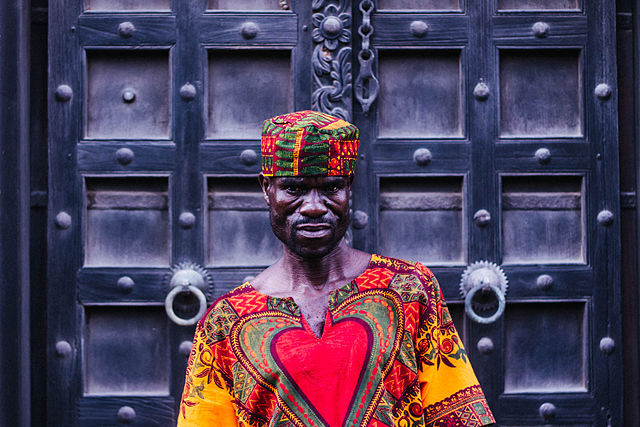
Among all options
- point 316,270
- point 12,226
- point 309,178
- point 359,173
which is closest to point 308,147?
point 309,178

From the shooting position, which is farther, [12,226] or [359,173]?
[359,173]

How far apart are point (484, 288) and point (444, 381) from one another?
0.56 metres

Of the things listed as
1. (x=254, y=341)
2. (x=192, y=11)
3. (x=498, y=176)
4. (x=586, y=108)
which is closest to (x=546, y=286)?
(x=498, y=176)

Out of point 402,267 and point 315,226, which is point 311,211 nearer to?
point 315,226

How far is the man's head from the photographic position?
4.16 feet

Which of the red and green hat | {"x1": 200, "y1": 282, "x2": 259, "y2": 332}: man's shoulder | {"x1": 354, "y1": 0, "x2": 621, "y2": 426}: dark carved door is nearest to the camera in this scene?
the red and green hat

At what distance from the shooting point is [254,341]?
1.34 meters

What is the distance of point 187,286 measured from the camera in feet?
6.09

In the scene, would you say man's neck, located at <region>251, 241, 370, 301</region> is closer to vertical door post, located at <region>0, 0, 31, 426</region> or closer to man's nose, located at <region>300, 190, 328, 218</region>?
man's nose, located at <region>300, 190, 328, 218</region>

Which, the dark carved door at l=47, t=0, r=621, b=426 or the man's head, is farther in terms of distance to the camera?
the dark carved door at l=47, t=0, r=621, b=426

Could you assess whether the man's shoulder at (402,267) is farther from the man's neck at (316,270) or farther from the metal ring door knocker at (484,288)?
the metal ring door knocker at (484,288)

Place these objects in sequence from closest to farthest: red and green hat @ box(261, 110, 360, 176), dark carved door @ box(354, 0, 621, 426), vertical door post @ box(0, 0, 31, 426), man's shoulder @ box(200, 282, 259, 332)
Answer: red and green hat @ box(261, 110, 360, 176) → man's shoulder @ box(200, 282, 259, 332) → vertical door post @ box(0, 0, 31, 426) → dark carved door @ box(354, 0, 621, 426)

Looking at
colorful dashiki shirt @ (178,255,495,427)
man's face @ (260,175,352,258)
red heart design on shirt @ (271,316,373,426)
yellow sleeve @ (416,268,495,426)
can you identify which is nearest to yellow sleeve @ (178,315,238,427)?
colorful dashiki shirt @ (178,255,495,427)

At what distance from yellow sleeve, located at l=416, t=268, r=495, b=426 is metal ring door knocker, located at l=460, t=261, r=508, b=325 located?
1.76 ft
